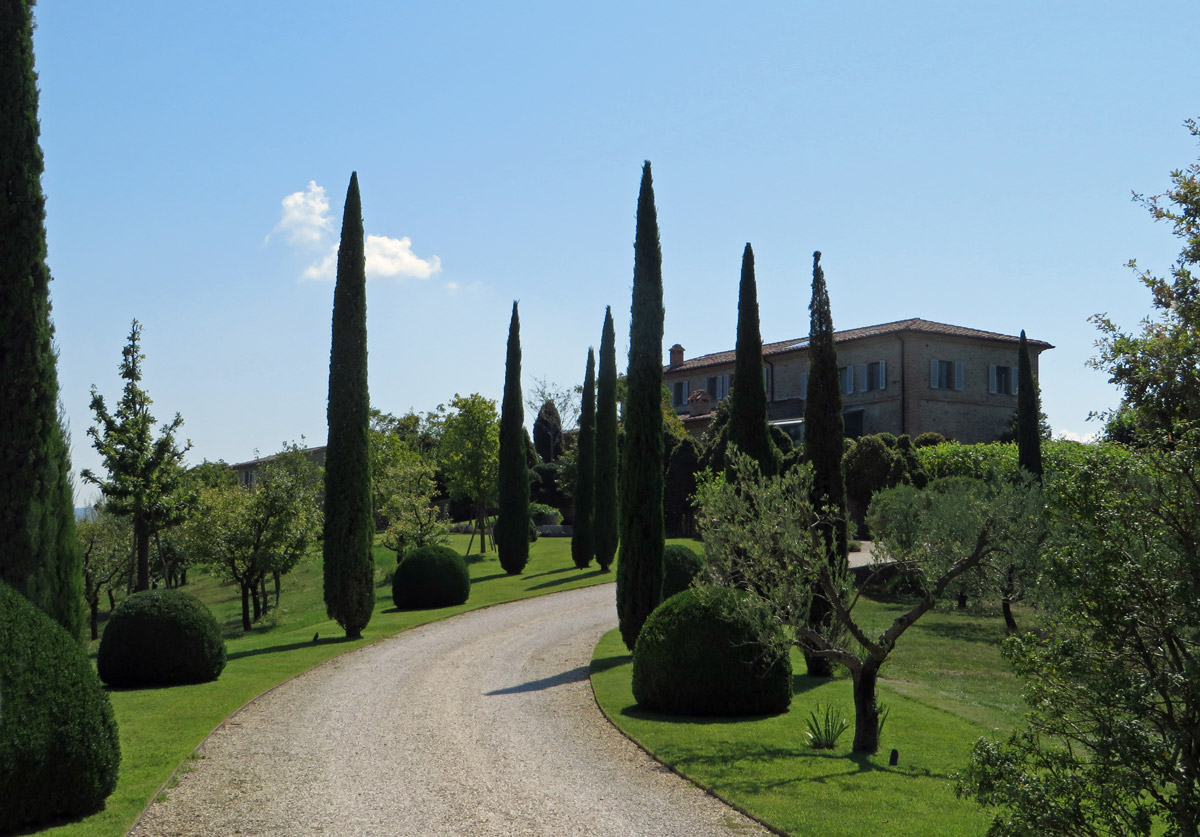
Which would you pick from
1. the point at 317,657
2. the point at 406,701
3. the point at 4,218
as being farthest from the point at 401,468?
the point at 4,218

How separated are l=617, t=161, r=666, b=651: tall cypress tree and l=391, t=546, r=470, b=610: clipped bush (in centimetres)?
1017

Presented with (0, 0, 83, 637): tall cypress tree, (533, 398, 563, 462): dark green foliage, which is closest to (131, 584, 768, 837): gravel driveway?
(0, 0, 83, 637): tall cypress tree

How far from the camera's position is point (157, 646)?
1554 cm

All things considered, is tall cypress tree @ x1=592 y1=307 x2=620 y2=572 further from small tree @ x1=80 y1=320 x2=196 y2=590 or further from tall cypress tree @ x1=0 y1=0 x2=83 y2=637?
tall cypress tree @ x1=0 y1=0 x2=83 y2=637

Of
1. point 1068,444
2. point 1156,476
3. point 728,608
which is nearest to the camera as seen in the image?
point 1156,476

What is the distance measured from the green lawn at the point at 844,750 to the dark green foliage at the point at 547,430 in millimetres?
56408

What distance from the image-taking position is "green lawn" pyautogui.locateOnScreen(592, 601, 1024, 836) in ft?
27.7

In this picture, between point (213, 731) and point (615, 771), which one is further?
point (213, 731)

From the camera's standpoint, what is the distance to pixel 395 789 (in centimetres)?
940

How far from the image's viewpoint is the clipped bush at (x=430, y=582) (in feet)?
92.0

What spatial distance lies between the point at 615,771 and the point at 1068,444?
124 ft

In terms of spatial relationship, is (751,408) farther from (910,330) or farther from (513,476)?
(910,330)

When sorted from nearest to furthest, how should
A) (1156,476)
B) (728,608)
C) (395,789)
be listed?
(1156,476) → (395,789) → (728,608)

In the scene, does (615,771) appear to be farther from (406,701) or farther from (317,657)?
(317,657)
